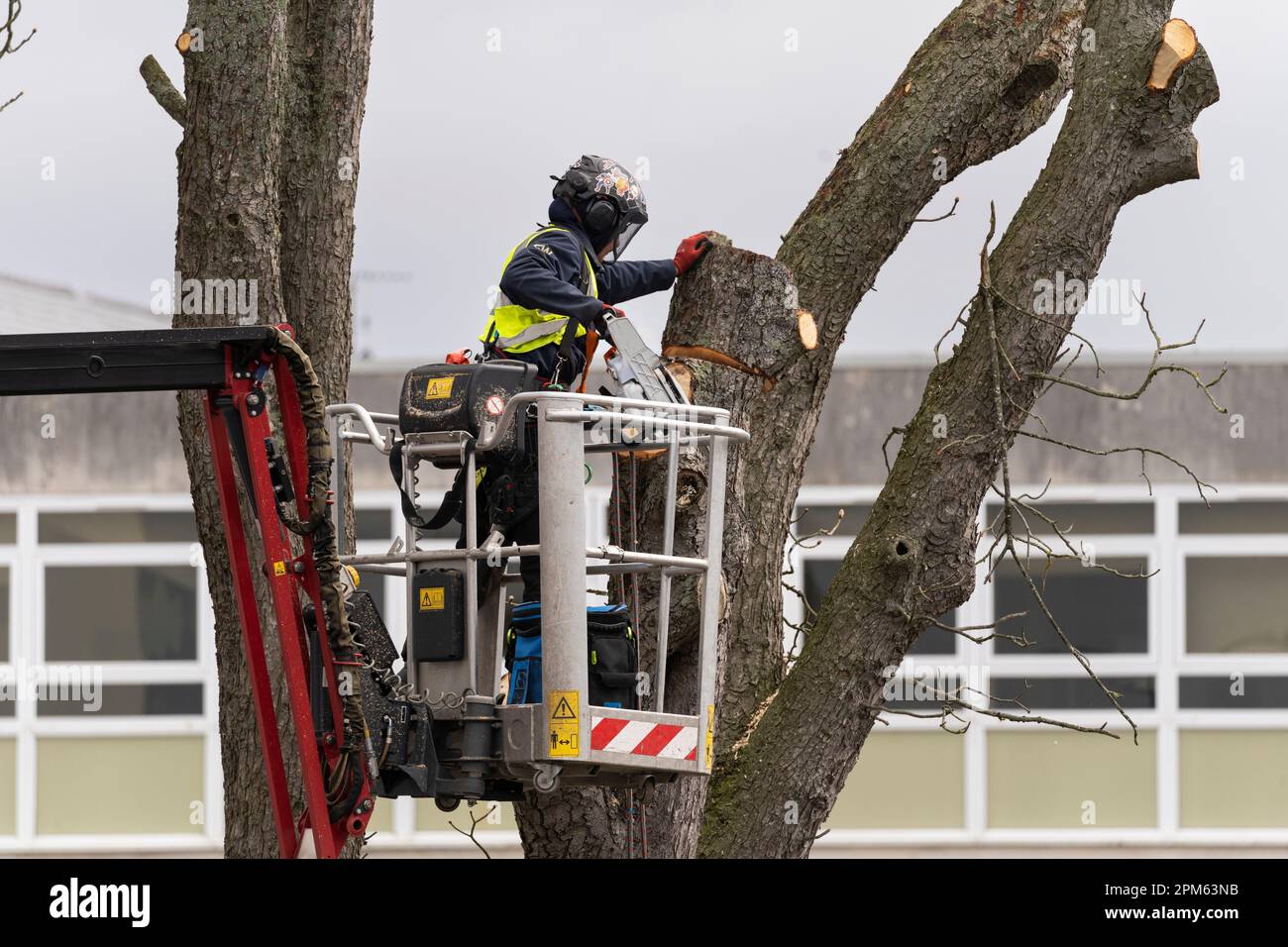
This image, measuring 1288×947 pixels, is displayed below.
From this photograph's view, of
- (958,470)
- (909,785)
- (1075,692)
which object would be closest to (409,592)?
(958,470)

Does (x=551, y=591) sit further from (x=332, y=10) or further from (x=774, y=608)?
(x=332, y=10)

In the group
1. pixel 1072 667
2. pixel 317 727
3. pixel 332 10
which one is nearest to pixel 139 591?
pixel 1072 667

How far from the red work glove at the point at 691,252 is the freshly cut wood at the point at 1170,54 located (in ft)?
5.80

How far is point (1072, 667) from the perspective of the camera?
16891 millimetres

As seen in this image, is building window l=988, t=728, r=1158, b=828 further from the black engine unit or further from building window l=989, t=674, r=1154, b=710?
the black engine unit

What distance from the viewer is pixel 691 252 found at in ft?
Answer: 22.2

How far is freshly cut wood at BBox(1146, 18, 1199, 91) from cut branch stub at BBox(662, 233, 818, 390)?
1545 mm

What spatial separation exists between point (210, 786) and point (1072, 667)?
25.2ft

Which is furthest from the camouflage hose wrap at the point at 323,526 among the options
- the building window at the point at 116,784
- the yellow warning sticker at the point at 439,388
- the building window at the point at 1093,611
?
the building window at the point at 116,784

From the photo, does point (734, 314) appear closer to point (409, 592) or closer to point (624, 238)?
point (624, 238)

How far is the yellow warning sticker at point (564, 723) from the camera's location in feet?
17.4

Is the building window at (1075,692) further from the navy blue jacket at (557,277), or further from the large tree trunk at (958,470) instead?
the navy blue jacket at (557,277)

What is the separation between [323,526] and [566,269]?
1.47 m
